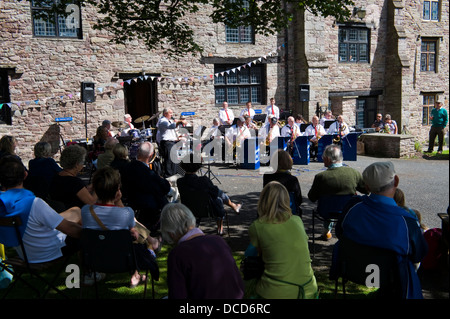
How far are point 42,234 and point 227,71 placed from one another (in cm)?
1375

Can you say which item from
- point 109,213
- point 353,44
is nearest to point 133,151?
point 109,213

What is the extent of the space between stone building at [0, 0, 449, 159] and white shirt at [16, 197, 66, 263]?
37.0 feet

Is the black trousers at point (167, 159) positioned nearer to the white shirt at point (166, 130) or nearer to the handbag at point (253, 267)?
the white shirt at point (166, 130)

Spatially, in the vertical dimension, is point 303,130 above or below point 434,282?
above

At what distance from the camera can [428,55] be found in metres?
21.7

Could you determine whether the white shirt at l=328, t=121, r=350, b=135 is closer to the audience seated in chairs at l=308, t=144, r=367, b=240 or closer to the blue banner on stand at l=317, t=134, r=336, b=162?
the blue banner on stand at l=317, t=134, r=336, b=162

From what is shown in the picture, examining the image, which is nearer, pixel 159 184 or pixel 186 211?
pixel 186 211

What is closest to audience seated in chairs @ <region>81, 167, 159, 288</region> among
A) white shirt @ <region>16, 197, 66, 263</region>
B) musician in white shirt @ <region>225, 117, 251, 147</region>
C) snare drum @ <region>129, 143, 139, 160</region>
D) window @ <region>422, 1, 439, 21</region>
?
white shirt @ <region>16, 197, 66, 263</region>

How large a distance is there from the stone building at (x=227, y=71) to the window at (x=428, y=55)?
0.20 ft

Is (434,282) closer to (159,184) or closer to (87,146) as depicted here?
(159,184)

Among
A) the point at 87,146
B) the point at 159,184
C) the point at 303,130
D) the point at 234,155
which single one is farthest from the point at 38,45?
the point at 159,184

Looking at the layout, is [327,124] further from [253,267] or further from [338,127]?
[253,267]
